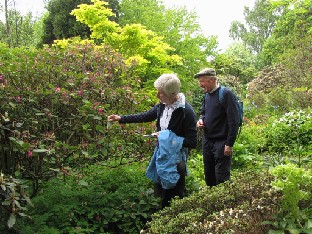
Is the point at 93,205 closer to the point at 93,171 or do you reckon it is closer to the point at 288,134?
the point at 93,171

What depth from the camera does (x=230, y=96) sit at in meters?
4.03

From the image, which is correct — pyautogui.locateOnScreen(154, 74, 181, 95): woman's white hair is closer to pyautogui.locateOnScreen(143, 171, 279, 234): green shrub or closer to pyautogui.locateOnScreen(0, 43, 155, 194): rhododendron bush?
pyautogui.locateOnScreen(0, 43, 155, 194): rhododendron bush

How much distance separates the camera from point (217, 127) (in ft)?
13.6

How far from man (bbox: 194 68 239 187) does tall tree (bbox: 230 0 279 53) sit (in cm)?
4740

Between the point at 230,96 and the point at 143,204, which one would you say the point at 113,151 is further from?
the point at 230,96

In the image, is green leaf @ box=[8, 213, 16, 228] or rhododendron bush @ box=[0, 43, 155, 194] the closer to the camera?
green leaf @ box=[8, 213, 16, 228]

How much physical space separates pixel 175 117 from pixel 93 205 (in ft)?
4.06

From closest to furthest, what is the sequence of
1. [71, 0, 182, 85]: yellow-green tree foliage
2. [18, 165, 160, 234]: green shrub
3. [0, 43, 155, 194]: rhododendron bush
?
[0, 43, 155, 194]: rhododendron bush, [18, 165, 160, 234]: green shrub, [71, 0, 182, 85]: yellow-green tree foliage

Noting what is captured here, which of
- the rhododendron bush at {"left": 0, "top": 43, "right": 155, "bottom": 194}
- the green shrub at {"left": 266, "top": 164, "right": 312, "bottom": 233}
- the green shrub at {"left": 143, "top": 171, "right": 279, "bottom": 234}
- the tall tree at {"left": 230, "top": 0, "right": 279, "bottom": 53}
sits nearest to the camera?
the green shrub at {"left": 266, "top": 164, "right": 312, "bottom": 233}

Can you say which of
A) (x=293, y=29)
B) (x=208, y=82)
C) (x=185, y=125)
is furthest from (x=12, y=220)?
(x=293, y=29)

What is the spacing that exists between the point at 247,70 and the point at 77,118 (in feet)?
88.0

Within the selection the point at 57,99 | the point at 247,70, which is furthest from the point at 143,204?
the point at 247,70

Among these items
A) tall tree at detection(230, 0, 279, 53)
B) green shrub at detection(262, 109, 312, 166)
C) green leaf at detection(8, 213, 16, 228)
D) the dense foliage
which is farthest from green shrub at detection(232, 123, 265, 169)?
tall tree at detection(230, 0, 279, 53)

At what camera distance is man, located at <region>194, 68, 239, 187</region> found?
3.98 meters
